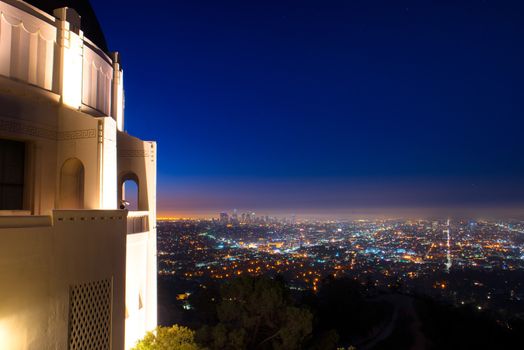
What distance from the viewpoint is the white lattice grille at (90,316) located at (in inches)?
280

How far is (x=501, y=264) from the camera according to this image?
70.6 m

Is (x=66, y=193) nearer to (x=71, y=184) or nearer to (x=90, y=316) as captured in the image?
(x=71, y=184)

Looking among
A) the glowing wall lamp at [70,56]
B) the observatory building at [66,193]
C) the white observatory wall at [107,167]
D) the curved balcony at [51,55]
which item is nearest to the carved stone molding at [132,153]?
the observatory building at [66,193]

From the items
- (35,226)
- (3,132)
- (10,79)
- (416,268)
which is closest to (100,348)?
(35,226)

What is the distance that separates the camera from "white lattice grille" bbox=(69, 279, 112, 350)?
280 inches

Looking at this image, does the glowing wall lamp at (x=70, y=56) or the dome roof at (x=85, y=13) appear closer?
the glowing wall lamp at (x=70, y=56)

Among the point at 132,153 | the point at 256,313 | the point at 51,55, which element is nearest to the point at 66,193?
the point at 51,55

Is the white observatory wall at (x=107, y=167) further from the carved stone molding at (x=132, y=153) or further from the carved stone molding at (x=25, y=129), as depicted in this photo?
the carved stone molding at (x=132, y=153)

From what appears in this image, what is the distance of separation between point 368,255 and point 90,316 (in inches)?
3096

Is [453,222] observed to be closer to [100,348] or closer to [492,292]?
[492,292]

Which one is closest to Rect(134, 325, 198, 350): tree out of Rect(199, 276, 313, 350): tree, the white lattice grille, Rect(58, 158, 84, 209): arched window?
Rect(199, 276, 313, 350): tree

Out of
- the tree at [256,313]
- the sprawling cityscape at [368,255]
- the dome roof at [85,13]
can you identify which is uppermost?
the dome roof at [85,13]

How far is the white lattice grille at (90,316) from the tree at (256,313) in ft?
16.8

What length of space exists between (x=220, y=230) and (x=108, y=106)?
74.0 m
